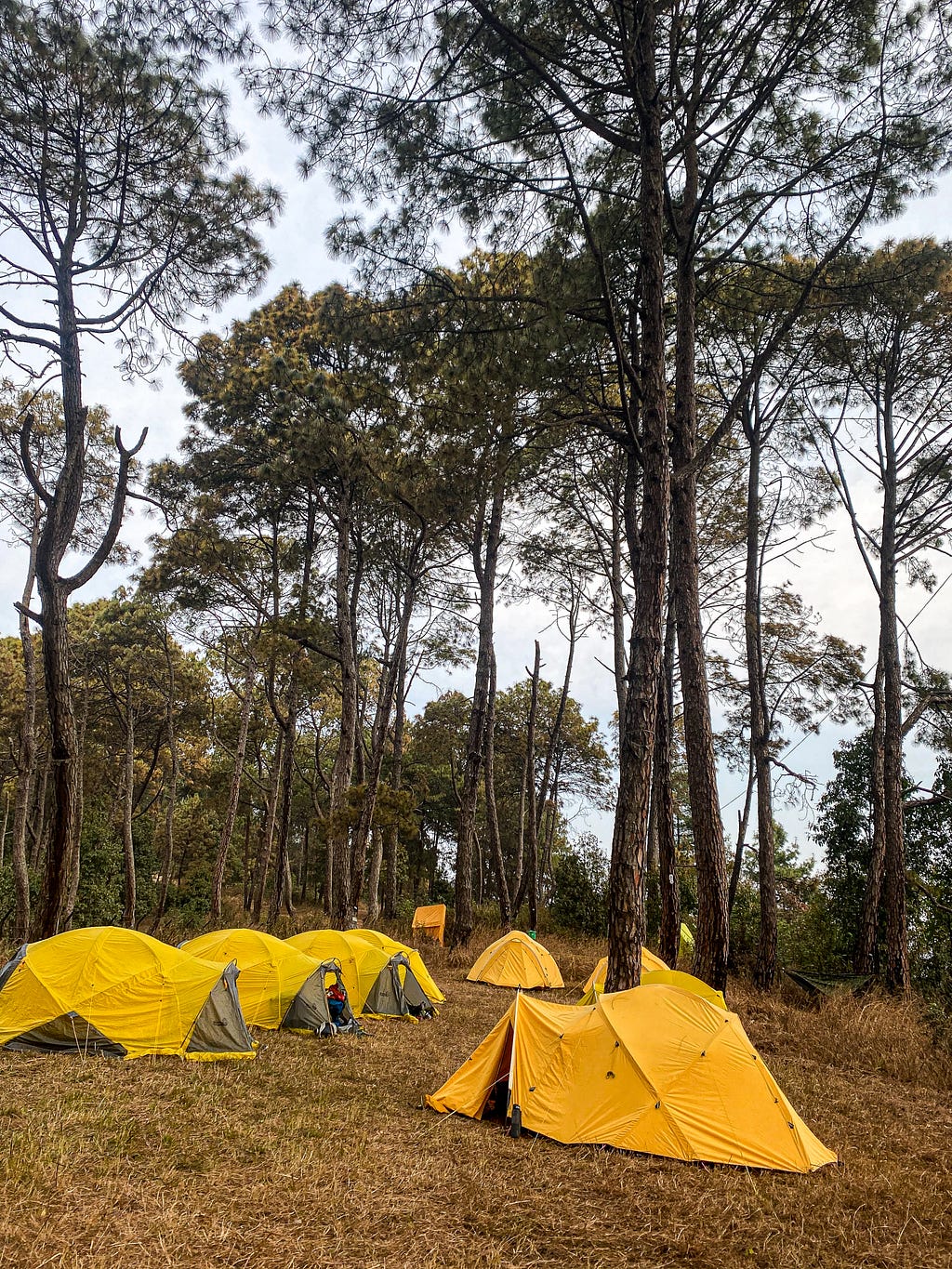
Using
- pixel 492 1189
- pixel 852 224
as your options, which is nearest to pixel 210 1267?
pixel 492 1189

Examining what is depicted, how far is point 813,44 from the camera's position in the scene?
8562mm

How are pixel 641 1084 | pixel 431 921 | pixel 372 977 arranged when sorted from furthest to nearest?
pixel 431 921, pixel 372 977, pixel 641 1084

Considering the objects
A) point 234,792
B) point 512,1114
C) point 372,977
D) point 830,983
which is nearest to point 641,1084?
point 512,1114

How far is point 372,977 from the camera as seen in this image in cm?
1045

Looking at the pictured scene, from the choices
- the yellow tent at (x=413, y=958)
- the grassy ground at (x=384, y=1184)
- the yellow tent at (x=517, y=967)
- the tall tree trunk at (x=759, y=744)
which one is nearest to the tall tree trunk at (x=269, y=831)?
the yellow tent at (x=517, y=967)

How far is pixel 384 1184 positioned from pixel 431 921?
13.2 metres

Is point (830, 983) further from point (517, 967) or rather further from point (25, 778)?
point (25, 778)

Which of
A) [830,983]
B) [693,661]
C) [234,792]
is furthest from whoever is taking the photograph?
[234,792]

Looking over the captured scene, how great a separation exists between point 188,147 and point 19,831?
1041 centimetres

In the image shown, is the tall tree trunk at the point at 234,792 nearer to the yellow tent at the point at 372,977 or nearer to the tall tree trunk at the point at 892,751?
the yellow tent at the point at 372,977

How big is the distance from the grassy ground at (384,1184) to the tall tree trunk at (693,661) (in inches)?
85.6

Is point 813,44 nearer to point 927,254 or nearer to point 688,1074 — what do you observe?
point 927,254

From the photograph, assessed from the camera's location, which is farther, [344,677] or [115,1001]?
[344,677]

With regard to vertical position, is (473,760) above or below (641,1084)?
above
